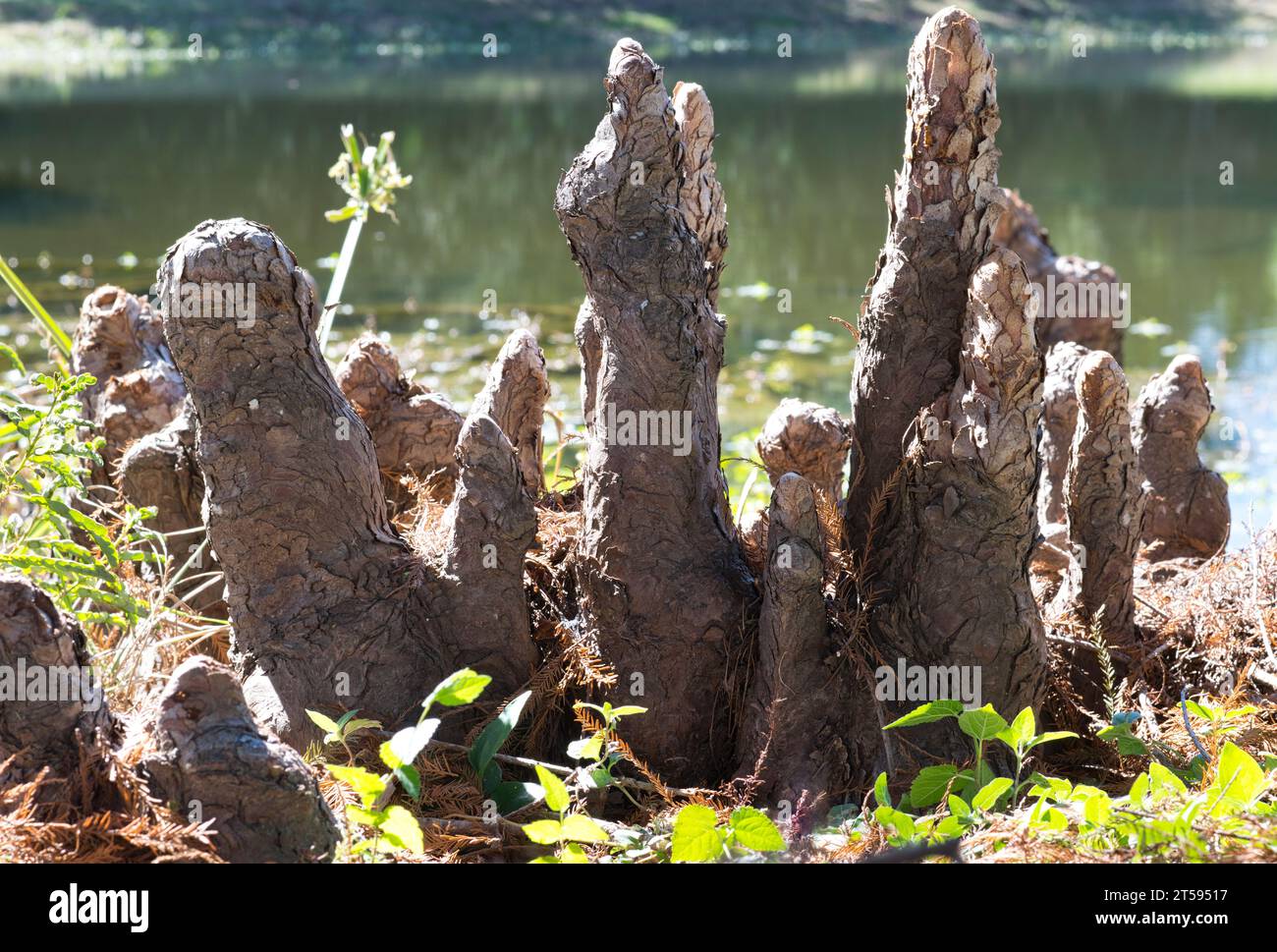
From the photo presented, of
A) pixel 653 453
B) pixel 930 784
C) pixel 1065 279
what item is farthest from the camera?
pixel 1065 279

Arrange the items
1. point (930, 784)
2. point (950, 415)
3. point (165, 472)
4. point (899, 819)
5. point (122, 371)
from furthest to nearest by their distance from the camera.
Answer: point (122, 371) < point (165, 472) < point (950, 415) < point (930, 784) < point (899, 819)

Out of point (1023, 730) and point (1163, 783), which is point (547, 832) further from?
point (1163, 783)

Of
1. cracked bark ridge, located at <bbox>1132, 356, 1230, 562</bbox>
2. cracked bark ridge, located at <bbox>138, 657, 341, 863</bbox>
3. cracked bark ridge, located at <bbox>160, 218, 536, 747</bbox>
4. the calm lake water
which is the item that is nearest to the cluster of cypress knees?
cracked bark ridge, located at <bbox>160, 218, 536, 747</bbox>

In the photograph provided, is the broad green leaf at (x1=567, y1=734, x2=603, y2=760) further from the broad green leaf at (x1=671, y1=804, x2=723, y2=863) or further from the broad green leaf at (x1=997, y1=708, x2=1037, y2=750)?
the broad green leaf at (x1=997, y1=708, x2=1037, y2=750)

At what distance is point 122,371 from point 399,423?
3.55 feet

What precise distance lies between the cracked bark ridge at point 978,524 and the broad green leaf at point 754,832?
70 centimetres

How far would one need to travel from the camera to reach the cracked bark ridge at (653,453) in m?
2.82

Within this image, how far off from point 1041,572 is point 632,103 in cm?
196

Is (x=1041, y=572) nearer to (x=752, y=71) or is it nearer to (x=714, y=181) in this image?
(x=714, y=181)

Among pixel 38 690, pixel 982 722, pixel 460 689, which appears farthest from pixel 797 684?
pixel 38 690

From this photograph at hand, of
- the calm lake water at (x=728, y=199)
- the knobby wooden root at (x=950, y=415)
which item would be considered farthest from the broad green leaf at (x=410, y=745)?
the calm lake water at (x=728, y=199)

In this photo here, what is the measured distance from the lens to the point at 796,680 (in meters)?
2.93
